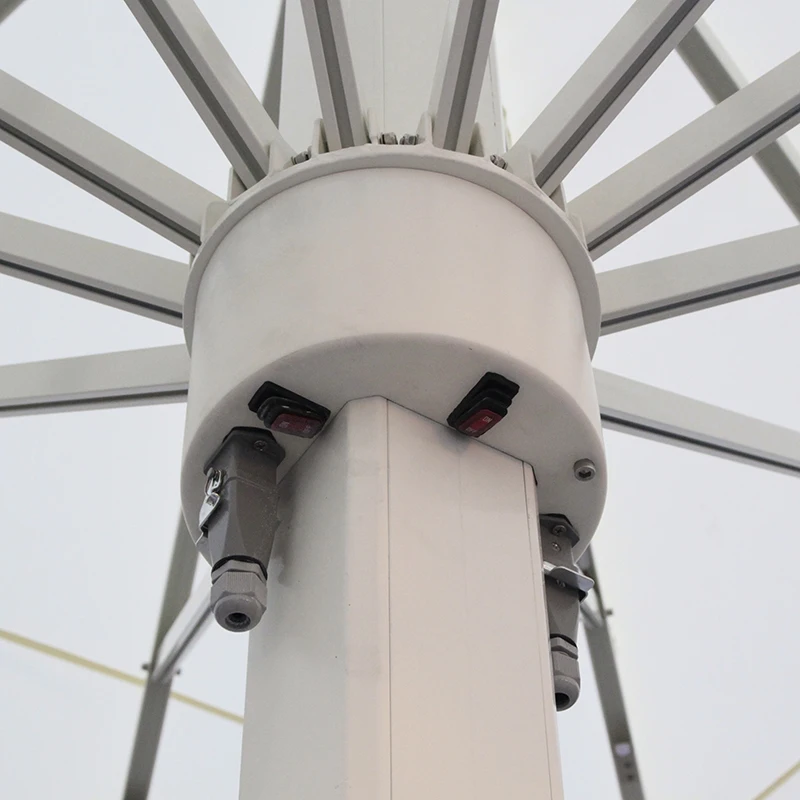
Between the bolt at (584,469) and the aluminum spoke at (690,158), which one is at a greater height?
the aluminum spoke at (690,158)

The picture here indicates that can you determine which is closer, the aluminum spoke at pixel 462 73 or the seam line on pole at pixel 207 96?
the aluminum spoke at pixel 462 73

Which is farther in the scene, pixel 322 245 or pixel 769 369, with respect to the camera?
pixel 769 369

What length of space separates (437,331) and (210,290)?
1.09ft

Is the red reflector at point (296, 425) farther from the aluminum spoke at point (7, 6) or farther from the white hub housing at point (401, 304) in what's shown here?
the aluminum spoke at point (7, 6)

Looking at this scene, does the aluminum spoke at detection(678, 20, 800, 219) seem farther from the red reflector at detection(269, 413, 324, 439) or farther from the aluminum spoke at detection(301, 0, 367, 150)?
the red reflector at detection(269, 413, 324, 439)

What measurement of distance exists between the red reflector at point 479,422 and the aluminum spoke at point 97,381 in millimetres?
689

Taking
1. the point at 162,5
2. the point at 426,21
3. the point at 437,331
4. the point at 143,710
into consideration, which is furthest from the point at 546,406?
the point at 143,710

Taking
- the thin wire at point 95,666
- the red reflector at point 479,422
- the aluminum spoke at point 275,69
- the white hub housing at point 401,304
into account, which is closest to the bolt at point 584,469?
the white hub housing at point 401,304

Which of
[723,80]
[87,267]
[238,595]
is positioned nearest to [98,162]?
[87,267]

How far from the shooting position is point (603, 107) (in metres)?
1.57

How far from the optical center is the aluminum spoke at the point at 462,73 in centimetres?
142

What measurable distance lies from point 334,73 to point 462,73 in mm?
159

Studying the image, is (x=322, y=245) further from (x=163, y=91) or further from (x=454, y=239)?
(x=163, y=91)

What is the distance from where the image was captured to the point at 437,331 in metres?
1.25
